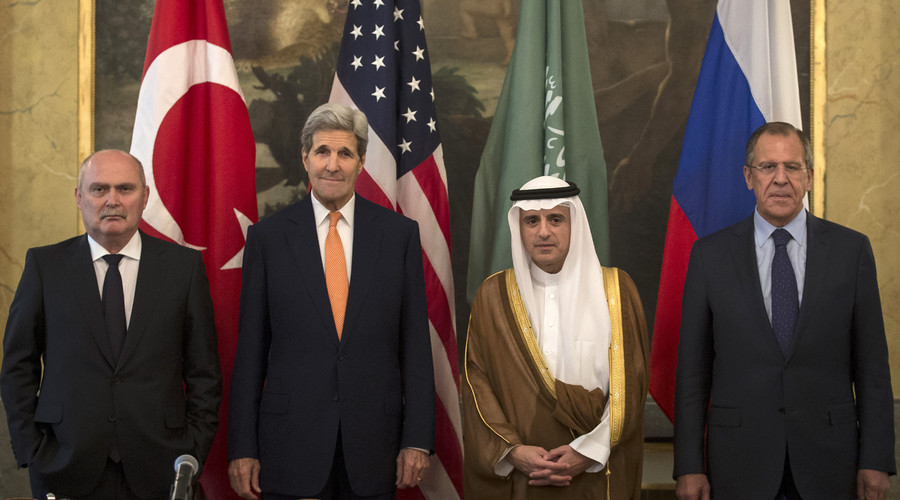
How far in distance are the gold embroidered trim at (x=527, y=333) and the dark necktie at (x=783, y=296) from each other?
81 cm

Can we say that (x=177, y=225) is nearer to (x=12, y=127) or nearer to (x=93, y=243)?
(x=93, y=243)

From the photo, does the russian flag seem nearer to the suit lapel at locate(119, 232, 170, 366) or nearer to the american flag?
the american flag

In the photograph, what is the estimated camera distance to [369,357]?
295 centimetres

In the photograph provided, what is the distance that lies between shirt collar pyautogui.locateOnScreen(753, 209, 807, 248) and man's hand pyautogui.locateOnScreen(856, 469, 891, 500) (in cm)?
81

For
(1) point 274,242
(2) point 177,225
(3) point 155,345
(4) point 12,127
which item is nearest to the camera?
(3) point 155,345

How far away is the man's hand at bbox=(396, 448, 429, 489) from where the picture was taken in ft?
9.58

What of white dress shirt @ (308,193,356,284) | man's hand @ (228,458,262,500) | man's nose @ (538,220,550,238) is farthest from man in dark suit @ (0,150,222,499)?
man's nose @ (538,220,550,238)

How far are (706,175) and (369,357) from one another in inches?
68.5

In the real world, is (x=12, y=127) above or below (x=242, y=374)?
above

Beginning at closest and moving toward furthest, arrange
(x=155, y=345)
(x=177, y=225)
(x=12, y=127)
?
(x=155, y=345)
(x=177, y=225)
(x=12, y=127)

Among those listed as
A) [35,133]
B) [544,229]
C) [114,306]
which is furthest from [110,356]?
[35,133]

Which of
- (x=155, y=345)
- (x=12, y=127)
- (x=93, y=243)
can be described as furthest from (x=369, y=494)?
(x=12, y=127)

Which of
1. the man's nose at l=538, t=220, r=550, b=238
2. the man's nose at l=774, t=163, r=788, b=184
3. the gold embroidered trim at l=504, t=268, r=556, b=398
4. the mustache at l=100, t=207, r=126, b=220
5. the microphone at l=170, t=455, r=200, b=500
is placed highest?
the man's nose at l=774, t=163, r=788, b=184

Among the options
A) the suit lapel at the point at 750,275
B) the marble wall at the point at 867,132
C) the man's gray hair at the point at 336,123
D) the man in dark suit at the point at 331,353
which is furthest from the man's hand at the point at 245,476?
the marble wall at the point at 867,132
